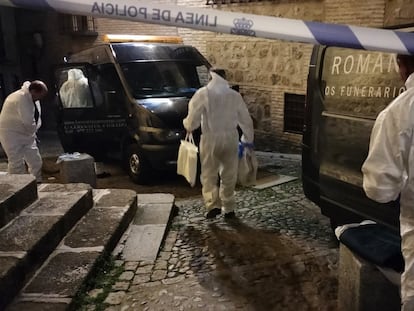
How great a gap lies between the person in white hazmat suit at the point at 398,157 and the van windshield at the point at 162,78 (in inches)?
221

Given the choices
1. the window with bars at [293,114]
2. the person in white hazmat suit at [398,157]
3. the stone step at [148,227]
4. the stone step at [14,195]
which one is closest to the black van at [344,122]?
the person in white hazmat suit at [398,157]

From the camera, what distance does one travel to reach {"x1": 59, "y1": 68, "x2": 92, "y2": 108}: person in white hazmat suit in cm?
851

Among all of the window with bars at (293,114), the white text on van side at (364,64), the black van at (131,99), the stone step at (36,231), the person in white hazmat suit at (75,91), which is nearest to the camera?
the stone step at (36,231)

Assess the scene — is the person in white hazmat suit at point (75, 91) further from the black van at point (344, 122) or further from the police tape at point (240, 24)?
the police tape at point (240, 24)

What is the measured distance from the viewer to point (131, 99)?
7.52m

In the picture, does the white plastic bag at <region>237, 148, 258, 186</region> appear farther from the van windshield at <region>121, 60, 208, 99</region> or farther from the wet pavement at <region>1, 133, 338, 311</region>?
the van windshield at <region>121, 60, 208, 99</region>

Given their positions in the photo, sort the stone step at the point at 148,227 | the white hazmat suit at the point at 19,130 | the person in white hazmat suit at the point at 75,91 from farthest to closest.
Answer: the person in white hazmat suit at the point at 75,91
the white hazmat suit at the point at 19,130
the stone step at the point at 148,227

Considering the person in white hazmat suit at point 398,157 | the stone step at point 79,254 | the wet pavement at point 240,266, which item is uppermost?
the person in white hazmat suit at point 398,157

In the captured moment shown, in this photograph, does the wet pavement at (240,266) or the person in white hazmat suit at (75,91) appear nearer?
the wet pavement at (240,266)

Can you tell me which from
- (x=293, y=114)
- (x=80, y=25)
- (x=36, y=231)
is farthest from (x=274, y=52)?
(x=36, y=231)

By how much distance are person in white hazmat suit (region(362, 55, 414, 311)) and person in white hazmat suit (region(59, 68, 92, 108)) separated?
6873 mm

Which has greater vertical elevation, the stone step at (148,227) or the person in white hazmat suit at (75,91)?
the person in white hazmat suit at (75,91)

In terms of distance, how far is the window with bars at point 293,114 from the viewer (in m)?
9.71

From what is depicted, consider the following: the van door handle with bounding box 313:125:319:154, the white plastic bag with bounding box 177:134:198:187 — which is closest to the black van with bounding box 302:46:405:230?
the van door handle with bounding box 313:125:319:154
